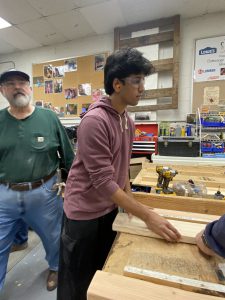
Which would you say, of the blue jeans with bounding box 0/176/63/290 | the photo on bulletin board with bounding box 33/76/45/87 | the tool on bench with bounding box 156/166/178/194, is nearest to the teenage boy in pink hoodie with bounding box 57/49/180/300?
the tool on bench with bounding box 156/166/178/194

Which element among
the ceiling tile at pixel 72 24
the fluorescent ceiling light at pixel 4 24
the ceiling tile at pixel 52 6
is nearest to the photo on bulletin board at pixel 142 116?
the ceiling tile at pixel 72 24

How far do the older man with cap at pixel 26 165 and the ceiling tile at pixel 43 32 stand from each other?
199cm

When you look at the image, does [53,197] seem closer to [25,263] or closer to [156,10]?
[25,263]

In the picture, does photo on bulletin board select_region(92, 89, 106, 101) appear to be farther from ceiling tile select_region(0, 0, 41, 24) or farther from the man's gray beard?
the man's gray beard

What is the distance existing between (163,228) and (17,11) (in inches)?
125

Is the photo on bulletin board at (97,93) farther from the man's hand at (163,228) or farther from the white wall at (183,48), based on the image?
the man's hand at (163,228)

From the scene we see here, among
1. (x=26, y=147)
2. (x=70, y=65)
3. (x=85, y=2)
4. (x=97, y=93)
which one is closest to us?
(x=26, y=147)

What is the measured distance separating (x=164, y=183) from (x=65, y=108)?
9.90 feet

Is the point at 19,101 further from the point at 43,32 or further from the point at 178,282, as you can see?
the point at 43,32

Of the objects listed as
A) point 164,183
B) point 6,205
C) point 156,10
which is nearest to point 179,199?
point 164,183

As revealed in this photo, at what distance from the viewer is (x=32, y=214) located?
1519 mm

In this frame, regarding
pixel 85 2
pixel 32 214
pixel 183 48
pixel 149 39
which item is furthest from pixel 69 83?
pixel 32 214

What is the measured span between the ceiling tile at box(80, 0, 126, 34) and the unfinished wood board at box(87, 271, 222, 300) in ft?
9.63

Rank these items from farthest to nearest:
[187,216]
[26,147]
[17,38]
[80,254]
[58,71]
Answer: [58,71] → [17,38] → [26,147] → [80,254] → [187,216]
